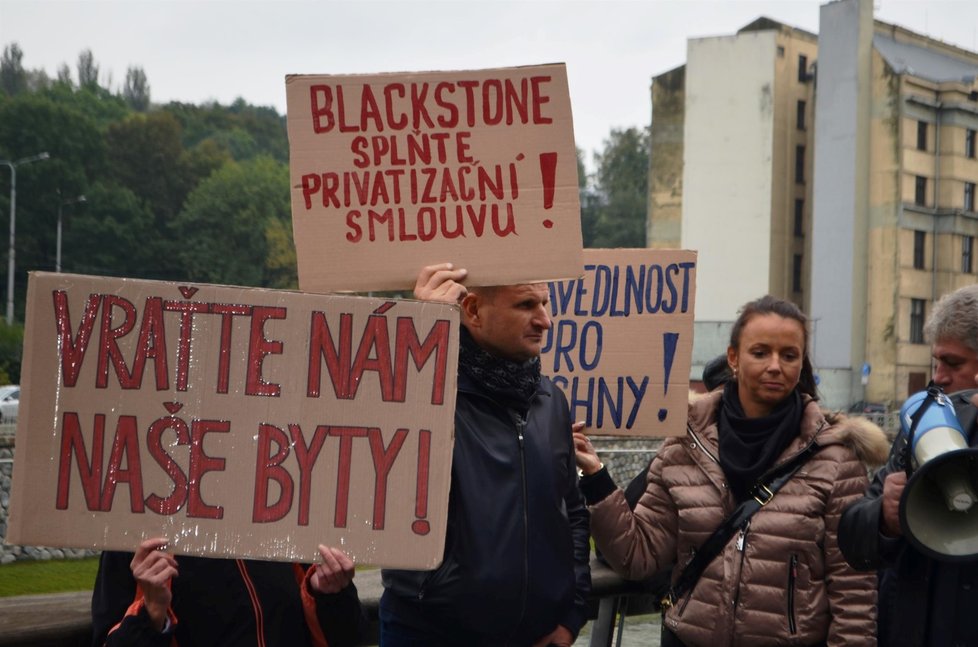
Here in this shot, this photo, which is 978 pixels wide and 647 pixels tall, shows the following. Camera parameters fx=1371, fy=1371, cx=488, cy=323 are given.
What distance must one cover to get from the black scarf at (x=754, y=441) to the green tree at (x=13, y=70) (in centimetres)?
13927

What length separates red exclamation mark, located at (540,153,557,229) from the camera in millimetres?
3588

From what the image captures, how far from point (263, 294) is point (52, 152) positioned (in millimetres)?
80330

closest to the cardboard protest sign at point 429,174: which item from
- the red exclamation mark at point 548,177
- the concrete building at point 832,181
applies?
the red exclamation mark at point 548,177

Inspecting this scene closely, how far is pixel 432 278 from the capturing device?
350 cm

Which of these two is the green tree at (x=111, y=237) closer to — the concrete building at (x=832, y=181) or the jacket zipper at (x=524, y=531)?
the concrete building at (x=832, y=181)

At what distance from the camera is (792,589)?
3871 mm

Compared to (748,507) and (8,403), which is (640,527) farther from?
(8,403)

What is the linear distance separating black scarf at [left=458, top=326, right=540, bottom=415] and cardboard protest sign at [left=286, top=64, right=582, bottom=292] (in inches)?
10.7

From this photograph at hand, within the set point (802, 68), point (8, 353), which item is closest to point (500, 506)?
point (8, 353)

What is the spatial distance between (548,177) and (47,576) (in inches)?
728

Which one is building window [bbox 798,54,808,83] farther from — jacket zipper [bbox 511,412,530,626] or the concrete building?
jacket zipper [bbox 511,412,530,626]

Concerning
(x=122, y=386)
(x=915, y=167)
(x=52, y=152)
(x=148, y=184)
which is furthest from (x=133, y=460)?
(x=148, y=184)

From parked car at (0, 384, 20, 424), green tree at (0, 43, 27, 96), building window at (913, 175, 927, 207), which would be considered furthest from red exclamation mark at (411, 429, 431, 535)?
green tree at (0, 43, 27, 96)

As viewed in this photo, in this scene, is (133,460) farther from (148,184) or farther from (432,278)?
(148,184)
